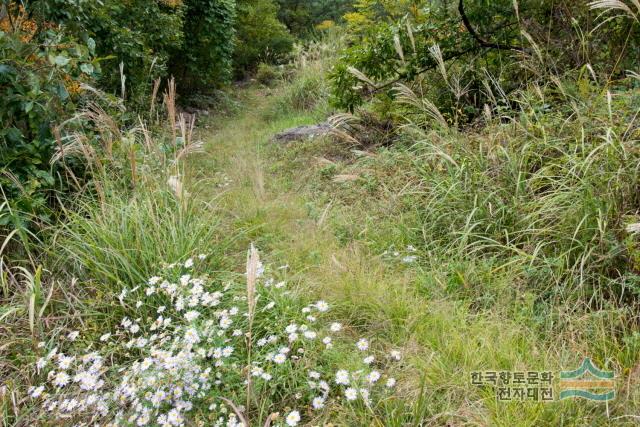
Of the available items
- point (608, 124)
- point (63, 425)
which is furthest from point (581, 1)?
point (63, 425)

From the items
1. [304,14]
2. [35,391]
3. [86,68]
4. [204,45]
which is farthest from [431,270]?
[304,14]

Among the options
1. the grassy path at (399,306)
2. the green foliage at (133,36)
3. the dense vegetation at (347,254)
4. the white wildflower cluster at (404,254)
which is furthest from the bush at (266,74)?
the white wildflower cluster at (404,254)

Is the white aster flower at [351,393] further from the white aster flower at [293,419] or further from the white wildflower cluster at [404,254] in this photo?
the white wildflower cluster at [404,254]

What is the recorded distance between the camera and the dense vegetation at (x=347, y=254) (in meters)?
1.94

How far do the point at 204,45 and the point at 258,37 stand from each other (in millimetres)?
3037

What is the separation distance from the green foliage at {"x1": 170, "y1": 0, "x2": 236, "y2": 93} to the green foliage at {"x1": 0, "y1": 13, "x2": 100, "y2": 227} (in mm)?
5276

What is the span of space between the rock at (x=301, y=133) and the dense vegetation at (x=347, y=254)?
1.12m

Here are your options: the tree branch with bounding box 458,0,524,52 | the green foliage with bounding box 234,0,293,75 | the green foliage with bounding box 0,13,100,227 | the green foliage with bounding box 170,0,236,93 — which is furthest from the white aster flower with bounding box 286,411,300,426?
the green foliage with bounding box 234,0,293,75

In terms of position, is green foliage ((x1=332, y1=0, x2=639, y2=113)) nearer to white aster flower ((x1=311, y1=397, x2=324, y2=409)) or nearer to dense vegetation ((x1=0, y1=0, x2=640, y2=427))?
dense vegetation ((x1=0, y1=0, x2=640, y2=427))

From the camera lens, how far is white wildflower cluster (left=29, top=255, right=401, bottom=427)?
188cm

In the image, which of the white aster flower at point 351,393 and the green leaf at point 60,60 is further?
the green leaf at point 60,60

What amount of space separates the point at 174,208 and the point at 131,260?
56 centimetres

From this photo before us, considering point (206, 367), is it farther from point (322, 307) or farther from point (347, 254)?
point (347, 254)

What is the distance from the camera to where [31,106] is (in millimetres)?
3008
